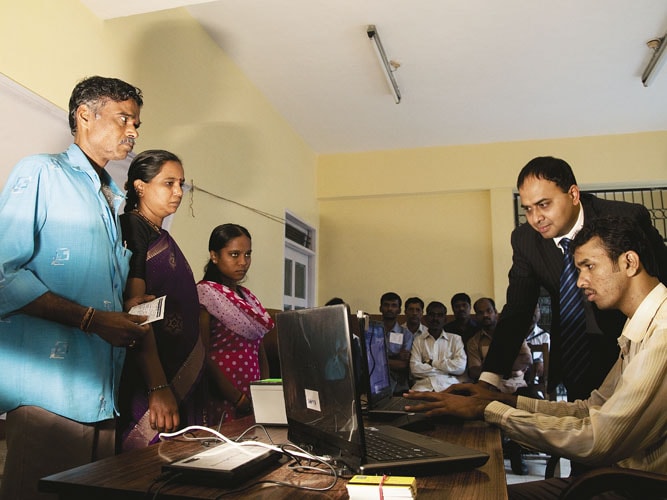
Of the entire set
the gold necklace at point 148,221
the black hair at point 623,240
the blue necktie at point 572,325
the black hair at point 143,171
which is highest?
the black hair at point 143,171

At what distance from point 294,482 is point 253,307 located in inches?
51.1

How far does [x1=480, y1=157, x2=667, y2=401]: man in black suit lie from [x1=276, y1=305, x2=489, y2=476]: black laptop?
881 millimetres

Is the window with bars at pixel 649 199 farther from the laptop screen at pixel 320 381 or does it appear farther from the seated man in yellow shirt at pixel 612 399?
the laptop screen at pixel 320 381

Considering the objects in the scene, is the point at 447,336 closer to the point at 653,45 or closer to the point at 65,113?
the point at 653,45

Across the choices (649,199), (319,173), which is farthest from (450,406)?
(649,199)

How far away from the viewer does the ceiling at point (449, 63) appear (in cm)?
353

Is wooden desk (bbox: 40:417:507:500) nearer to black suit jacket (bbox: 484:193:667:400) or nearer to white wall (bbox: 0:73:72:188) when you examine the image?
→ black suit jacket (bbox: 484:193:667:400)

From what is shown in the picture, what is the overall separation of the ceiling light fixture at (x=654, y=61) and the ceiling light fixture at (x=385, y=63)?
1877mm

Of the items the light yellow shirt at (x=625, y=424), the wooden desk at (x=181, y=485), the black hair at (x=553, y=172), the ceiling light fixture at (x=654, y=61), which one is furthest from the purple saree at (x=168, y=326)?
the ceiling light fixture at (x=654, y=61)

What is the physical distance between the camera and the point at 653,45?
12.9 feet

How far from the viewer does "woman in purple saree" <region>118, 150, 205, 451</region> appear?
1.41 metres

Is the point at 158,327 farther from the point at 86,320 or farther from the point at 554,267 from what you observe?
the point at 554,267

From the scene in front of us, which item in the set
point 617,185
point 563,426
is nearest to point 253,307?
point 563,426

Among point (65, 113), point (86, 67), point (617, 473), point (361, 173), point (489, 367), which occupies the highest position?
point (361, 173)
